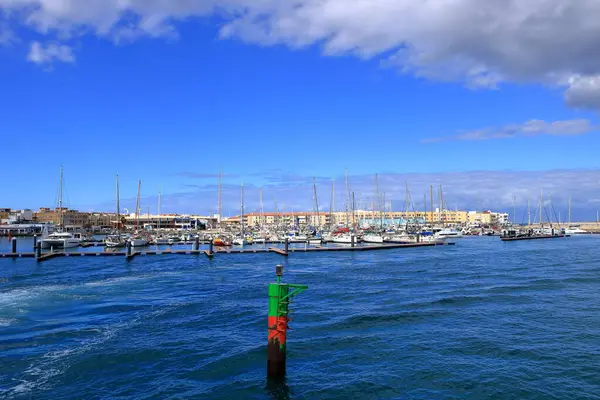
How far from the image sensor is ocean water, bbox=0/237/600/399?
13.2m

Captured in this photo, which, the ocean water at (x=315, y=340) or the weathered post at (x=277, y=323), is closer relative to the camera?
the weathered post at (x=277, y=323)

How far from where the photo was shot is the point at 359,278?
37.8 m

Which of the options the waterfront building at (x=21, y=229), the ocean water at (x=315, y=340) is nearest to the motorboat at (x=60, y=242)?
the ocean water at (x=315, y=340)

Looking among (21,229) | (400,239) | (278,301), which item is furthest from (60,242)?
(21,229)

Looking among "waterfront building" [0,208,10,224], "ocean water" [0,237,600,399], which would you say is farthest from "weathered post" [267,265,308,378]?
"waterfront building" [0,208,10,224]

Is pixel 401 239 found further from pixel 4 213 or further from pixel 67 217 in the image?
pixel 4 213

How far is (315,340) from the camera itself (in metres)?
17.8

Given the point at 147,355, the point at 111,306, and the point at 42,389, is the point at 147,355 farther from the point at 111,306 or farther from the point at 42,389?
the point at 111,306

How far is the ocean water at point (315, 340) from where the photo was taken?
13250 millimetres

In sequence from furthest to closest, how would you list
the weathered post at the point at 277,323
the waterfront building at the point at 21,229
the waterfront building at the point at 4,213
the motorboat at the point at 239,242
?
1. the waterfront building at the point at 4,213
2. the waterfront building at the point at 21,229
3. the motorboat at the point at 239,242
4. the weathered post at the point at 277,323

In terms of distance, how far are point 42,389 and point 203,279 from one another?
24.8 m

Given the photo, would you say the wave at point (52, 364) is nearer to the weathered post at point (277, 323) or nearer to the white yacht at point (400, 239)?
the weathered post at point (277, 323)

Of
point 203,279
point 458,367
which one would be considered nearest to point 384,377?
point 458,367

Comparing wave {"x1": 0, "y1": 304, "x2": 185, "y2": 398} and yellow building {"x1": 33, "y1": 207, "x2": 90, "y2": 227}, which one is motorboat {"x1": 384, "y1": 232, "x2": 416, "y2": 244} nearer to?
wave {"x1": 0, "y1": 304, "x2": 185, "y2": 398}
